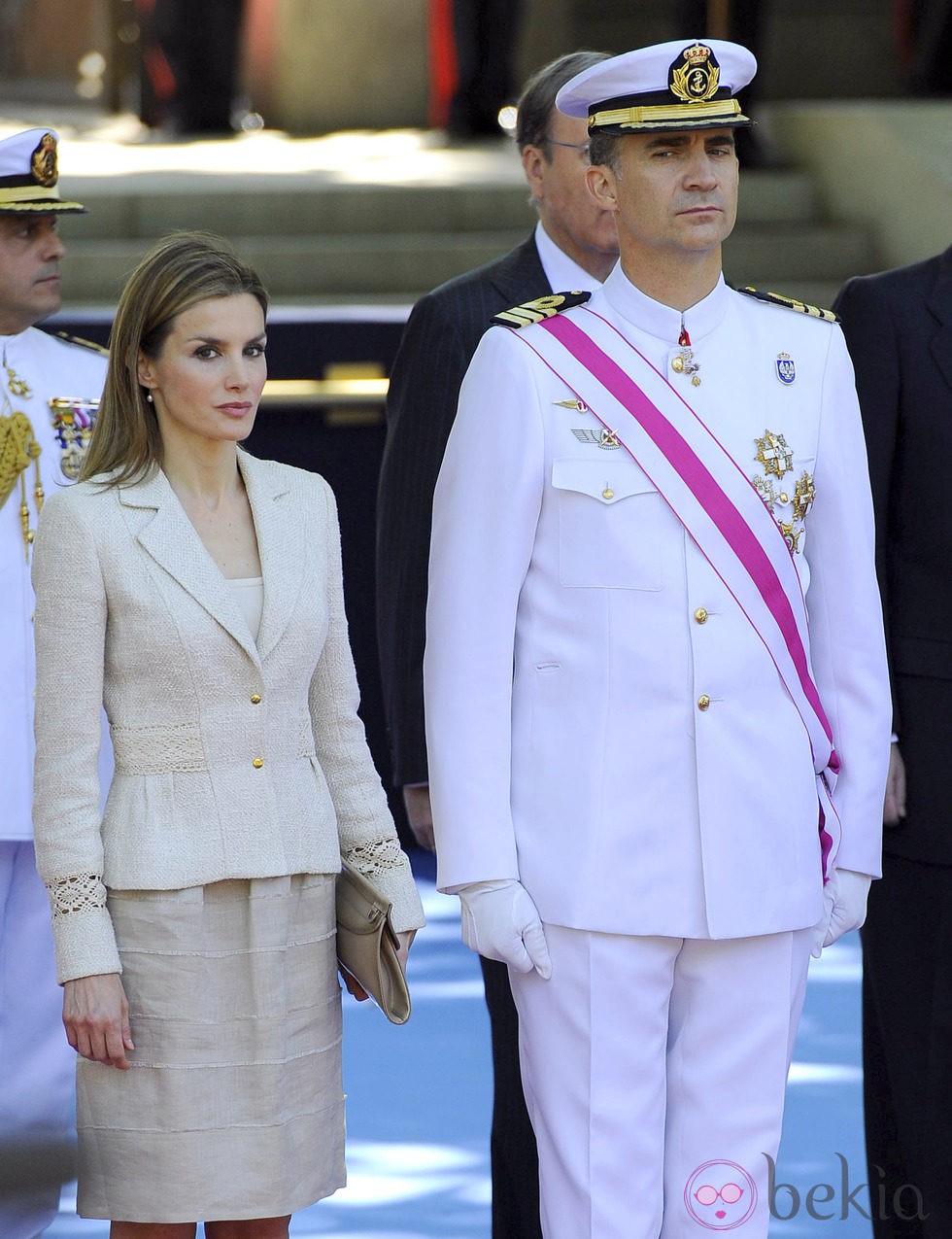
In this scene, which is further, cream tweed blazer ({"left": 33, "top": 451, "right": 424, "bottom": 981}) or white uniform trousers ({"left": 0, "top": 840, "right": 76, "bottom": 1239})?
white uniform trousers ({"left": 0, "top": 840, "right": 76, "bottom": 1239})

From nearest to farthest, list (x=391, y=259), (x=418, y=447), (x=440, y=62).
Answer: (x=418, y=447) → (x=391, y=259) → (x=440, y=62)

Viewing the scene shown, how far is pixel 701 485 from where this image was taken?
2887 mm

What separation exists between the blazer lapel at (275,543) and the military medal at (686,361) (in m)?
0.52

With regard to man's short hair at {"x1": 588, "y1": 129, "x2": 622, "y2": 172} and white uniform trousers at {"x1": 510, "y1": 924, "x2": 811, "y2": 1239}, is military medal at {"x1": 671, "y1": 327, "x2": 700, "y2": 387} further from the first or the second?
white uniform trousers at {"x1": 510, "y1": 924, "x2": 811, "y2": 1239}

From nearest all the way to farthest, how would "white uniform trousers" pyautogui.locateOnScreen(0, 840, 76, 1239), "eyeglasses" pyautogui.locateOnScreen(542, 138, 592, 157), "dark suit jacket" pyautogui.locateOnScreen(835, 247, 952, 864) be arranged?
1. "dark suit jacket" pyautogui.locateOnScreen(835, 247, 952, 864)
2. "eyeglasses" pyautogui.locateOnScreen(542, 138, 592, 157)
3. "white uniform trousers" pyautogui.locateOnScreen(0, 840, 76, 1239)

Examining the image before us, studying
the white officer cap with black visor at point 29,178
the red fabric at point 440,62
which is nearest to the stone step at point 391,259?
the red fabric at point 440,62

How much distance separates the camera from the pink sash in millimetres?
2879

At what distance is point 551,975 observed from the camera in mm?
2893

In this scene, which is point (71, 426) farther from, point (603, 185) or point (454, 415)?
point (603, 185)

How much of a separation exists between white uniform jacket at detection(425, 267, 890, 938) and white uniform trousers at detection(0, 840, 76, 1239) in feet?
3.90

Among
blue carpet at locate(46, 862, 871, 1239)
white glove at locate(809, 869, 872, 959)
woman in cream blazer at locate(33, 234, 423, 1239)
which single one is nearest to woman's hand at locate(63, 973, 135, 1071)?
woman in cream blazer at locate(33, 234, 423, 1239)

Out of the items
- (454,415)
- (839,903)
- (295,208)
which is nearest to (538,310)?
(454,415)

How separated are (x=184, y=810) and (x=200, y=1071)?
31 centimetres

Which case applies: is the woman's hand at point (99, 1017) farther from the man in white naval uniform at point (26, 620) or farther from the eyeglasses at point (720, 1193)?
the man in white naval uniform at point (26, 620)
